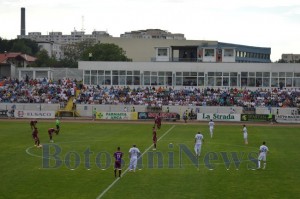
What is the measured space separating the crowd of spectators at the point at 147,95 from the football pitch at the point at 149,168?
23.6 meters

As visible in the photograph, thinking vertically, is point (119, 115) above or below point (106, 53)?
below

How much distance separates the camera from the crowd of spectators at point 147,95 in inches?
2729

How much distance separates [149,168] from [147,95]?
45.6m

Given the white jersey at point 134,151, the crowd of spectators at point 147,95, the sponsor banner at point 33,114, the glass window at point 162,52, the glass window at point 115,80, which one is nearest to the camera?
the white jersey at point 134,151

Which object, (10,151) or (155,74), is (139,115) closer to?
(155,74)

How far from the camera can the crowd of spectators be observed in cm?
6931

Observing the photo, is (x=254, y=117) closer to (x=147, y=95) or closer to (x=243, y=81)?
(x=243, y=81)

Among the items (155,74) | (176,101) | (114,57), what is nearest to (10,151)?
(176,101)

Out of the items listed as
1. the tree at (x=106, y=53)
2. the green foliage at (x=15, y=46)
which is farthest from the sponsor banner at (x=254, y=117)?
the green foliage at (x=15, y=46)

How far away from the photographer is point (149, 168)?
27.7 meters

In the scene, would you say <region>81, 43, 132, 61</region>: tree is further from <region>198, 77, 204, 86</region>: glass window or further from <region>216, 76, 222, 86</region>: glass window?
<region>216, 76, 222, 86</region>: glass window

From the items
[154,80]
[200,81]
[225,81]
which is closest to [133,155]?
[200,81]

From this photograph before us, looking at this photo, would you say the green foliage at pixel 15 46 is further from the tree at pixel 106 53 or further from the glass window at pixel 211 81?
the glass window at pixel 211 81

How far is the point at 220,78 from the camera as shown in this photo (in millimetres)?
77438
